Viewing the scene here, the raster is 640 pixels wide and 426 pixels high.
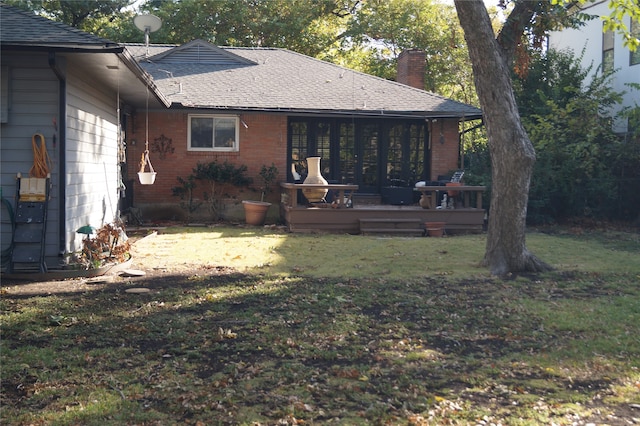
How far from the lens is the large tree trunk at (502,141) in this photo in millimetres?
9594

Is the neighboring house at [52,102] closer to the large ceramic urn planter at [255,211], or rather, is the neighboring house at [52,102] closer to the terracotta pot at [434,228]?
the large ceramic urn planter at [255,211]

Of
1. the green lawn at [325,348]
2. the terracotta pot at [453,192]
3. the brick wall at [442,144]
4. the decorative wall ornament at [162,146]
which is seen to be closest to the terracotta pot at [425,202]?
the terracotta pot at [453,192]

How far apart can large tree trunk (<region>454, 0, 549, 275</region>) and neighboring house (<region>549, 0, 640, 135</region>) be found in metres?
11.0

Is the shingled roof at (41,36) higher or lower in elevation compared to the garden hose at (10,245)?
higher

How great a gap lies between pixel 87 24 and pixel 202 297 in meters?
29.6

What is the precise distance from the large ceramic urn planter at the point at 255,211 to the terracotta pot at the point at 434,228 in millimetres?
3958

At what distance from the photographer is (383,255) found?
11.6 meters

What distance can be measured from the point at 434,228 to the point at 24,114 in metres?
9.19

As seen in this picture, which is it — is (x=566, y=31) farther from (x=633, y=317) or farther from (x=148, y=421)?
(x=148, y=421)

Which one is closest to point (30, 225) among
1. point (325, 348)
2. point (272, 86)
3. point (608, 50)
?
point (325, 348)

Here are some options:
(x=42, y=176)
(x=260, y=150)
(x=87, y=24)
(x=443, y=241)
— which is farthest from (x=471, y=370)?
(x=87, y=24)

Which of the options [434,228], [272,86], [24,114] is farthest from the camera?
[272,86]

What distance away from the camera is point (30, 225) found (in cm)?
867

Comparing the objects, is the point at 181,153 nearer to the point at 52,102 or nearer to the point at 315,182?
the point at 315,182
